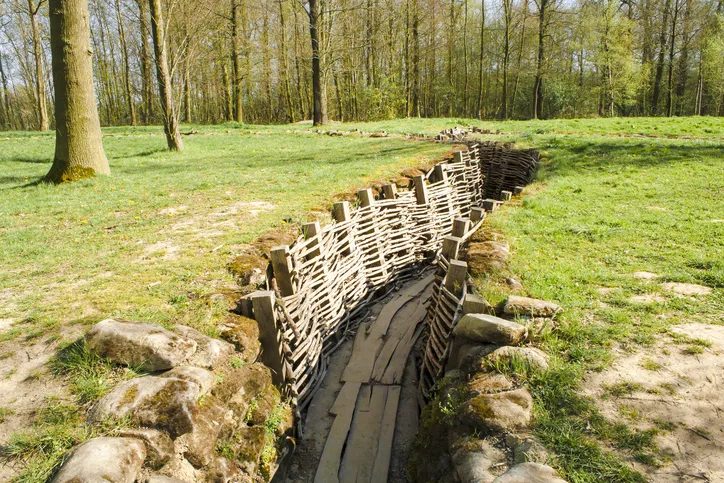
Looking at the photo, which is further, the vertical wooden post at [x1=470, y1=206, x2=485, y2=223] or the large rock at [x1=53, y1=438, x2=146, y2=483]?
the vertical wooden post at [x1=470, y1=206, x2=485, y2=223]

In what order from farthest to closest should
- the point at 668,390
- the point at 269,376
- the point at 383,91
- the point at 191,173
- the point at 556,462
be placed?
the point at 383,91, the point at 191,173, the point at 269,376, the point at 668,390, the point at 556,462

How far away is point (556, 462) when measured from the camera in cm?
215

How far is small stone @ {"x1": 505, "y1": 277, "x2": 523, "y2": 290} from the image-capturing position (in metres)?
3.94

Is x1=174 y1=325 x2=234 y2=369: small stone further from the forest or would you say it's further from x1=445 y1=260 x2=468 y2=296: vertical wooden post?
the forest

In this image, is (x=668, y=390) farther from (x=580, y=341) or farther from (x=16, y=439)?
(x=16, y=439)

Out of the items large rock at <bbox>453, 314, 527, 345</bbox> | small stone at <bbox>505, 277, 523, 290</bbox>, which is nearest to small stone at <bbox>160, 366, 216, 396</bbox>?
large rock at <bbox>453, 314, 527, 345</bbox>

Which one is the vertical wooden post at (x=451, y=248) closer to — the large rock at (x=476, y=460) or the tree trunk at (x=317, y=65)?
the large rock at (x=476, y=460)

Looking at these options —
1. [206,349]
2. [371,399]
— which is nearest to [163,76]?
[371,399]

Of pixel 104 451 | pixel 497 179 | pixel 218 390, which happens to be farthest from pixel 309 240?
pixel 497 179

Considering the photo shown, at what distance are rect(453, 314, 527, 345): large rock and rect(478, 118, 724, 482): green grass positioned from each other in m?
0.28

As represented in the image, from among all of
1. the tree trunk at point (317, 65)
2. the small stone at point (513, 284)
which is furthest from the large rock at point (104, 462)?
the tree trunk at point (317, 65)

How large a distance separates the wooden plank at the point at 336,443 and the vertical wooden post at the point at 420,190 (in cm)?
408

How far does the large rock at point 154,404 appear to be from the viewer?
232 centimetres

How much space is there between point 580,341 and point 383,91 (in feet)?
93.2
